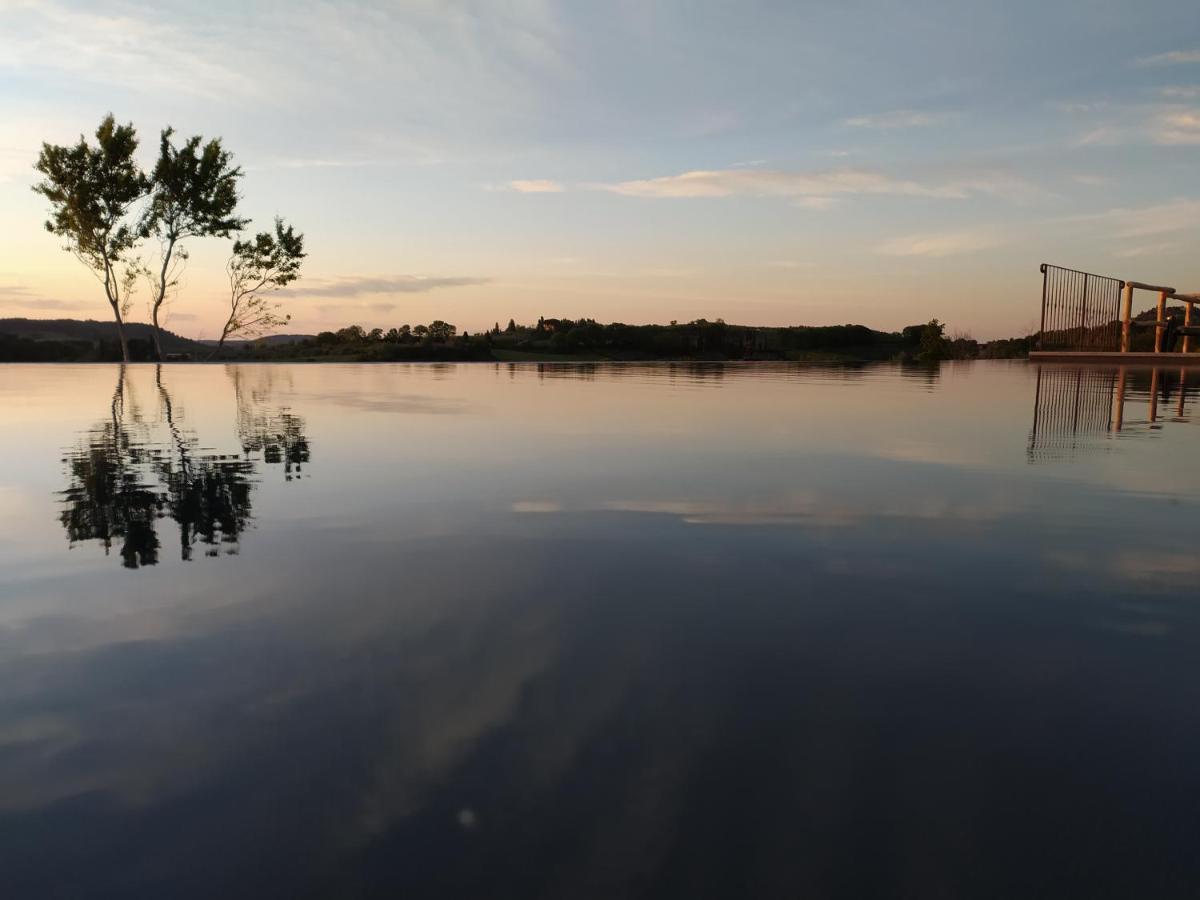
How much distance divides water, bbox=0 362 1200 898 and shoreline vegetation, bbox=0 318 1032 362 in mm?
41523

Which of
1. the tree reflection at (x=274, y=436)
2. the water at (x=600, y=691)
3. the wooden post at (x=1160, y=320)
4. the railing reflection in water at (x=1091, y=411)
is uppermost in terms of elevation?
the wooden post at (x=1160, y=320)

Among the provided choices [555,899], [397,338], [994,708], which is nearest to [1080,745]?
[994,708]

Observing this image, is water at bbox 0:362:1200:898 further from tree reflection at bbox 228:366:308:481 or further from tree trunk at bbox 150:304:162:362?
tree trunk at bbox 150:304:162:362

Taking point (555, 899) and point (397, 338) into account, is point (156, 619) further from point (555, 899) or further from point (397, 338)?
point (397, 338)

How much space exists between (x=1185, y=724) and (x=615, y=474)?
14.2 feet

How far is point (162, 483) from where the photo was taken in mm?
5594

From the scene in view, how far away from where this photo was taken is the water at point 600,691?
151 cm

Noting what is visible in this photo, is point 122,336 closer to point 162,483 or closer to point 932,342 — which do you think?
point 162,483

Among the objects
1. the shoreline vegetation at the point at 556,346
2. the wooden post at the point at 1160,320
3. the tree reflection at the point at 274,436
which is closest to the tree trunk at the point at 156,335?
the shoreline vegetation at the point at 556,346

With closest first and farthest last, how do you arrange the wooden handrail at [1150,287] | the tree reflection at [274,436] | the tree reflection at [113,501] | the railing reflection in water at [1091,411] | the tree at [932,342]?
the tree reflection at [113,501] → the tree reflection at [274,436] → the railing reflection in water at [1091,411] → the wooden handrail at [1150,287] → the tree at [932,342]

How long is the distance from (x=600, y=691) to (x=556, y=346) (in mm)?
51300

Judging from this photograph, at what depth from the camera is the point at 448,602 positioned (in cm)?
299

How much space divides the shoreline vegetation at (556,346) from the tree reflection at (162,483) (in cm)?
3548

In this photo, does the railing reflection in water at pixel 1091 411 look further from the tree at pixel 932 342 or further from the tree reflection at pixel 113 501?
the tree at pixel 932 342
